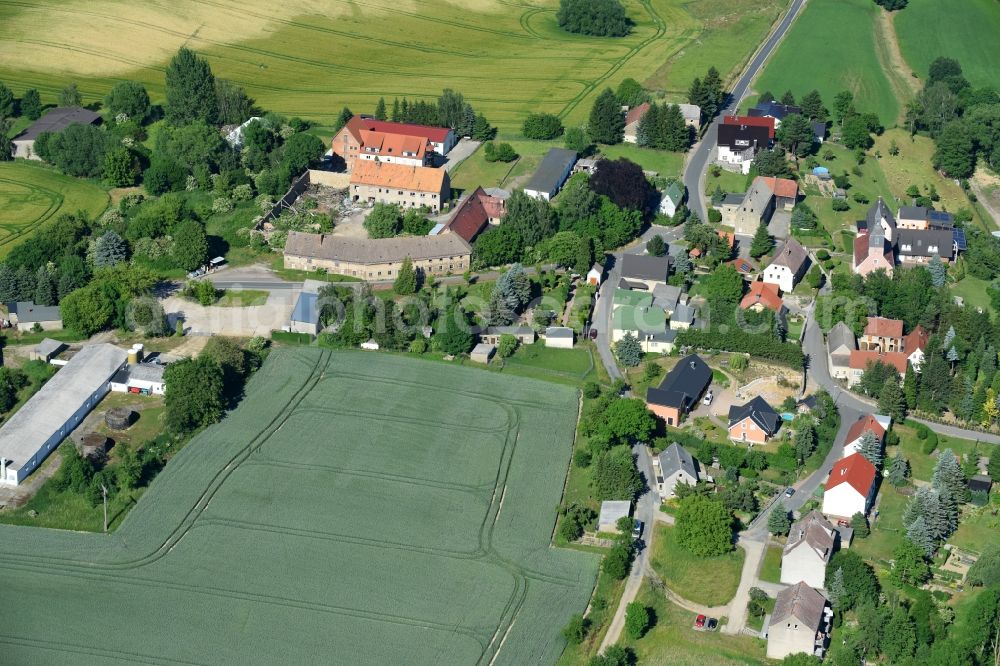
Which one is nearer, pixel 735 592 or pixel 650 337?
pixel 735 592

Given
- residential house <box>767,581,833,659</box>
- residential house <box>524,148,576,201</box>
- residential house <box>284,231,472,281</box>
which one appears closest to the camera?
residential house <box>767,581,833,659</box>

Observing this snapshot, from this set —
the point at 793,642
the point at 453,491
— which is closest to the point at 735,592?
the point at 793,642

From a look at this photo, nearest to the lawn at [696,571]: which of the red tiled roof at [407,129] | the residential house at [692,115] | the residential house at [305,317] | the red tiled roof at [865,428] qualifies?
the red tiled roof at [865,428]

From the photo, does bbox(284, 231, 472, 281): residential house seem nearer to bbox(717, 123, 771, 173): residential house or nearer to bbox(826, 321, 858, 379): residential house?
bbox(826, 321, 858, 379): residential house

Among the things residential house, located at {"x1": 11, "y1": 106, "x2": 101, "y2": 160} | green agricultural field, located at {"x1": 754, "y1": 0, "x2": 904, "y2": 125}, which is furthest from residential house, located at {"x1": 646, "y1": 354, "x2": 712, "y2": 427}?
residential house, located at {"x1": 11, "y1": 106, "x2": 101, "y2": 160}

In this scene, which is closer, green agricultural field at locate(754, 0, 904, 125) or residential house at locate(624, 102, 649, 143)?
residential house at locate(624, 102, 649, 143)

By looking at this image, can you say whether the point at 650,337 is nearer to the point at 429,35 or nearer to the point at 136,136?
the point at 136,136

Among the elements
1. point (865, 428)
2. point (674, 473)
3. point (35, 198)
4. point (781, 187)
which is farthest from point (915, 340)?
point (35, 198)
